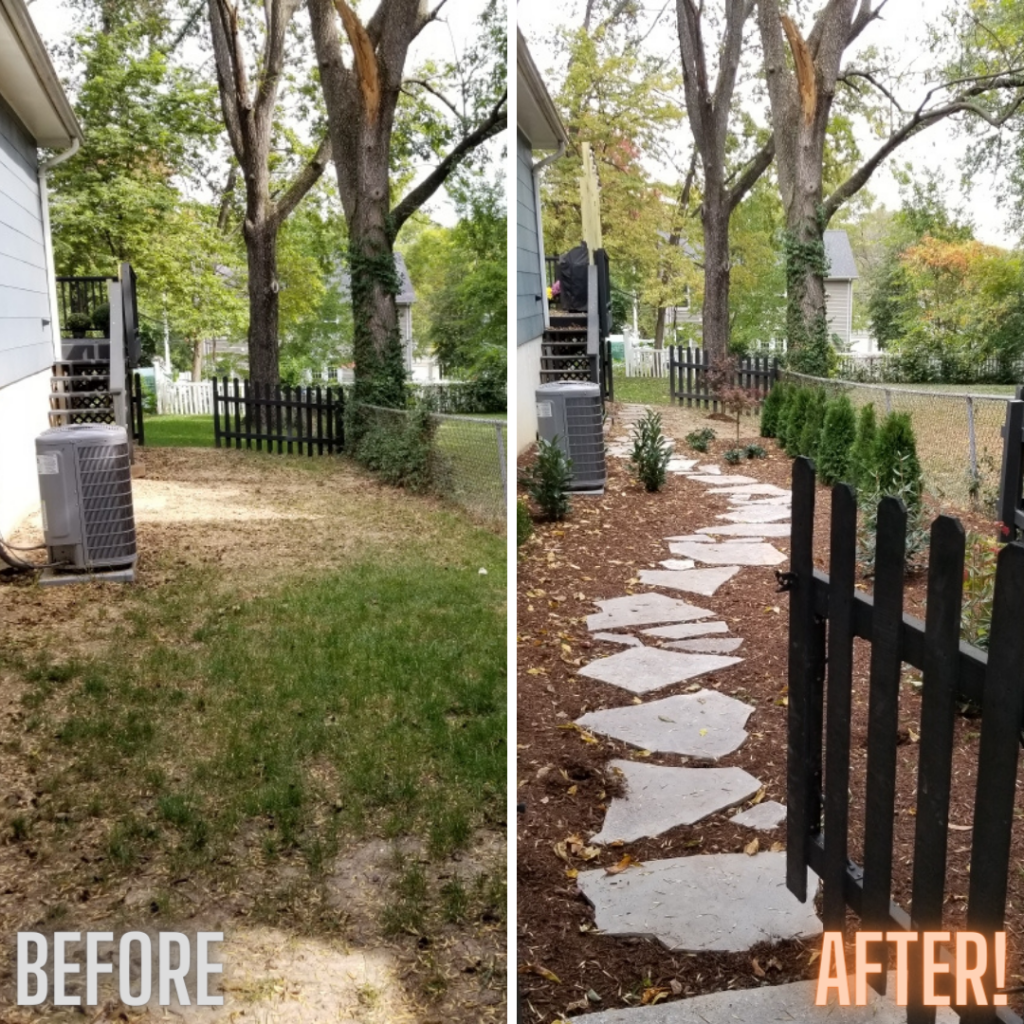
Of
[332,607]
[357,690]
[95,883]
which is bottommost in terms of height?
[95,883]

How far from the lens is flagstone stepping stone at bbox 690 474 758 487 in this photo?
1876 millimetres

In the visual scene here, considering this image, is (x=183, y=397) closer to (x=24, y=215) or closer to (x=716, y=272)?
(x=24, y=215)

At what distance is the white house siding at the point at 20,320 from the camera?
148 centimetres

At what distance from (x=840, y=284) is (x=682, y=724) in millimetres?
773

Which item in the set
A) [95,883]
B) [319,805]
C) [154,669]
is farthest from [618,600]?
[95,883]

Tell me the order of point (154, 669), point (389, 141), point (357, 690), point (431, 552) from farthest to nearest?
point (431, 552), point (389, 141), point (357, 690), point (154, 669)

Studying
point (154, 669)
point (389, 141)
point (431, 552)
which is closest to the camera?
point (154, 669)

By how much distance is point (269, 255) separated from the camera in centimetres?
176

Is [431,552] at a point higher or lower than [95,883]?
higher

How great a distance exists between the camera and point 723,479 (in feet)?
6.63

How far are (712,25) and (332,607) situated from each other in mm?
1324

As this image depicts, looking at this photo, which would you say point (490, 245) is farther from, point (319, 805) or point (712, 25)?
point (319, 805)

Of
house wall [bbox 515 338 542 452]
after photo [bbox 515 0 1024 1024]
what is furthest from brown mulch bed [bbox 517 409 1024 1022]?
house wall [bbox 515 338 542 452]

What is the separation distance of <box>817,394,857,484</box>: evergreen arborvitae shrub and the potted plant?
1.28 m
